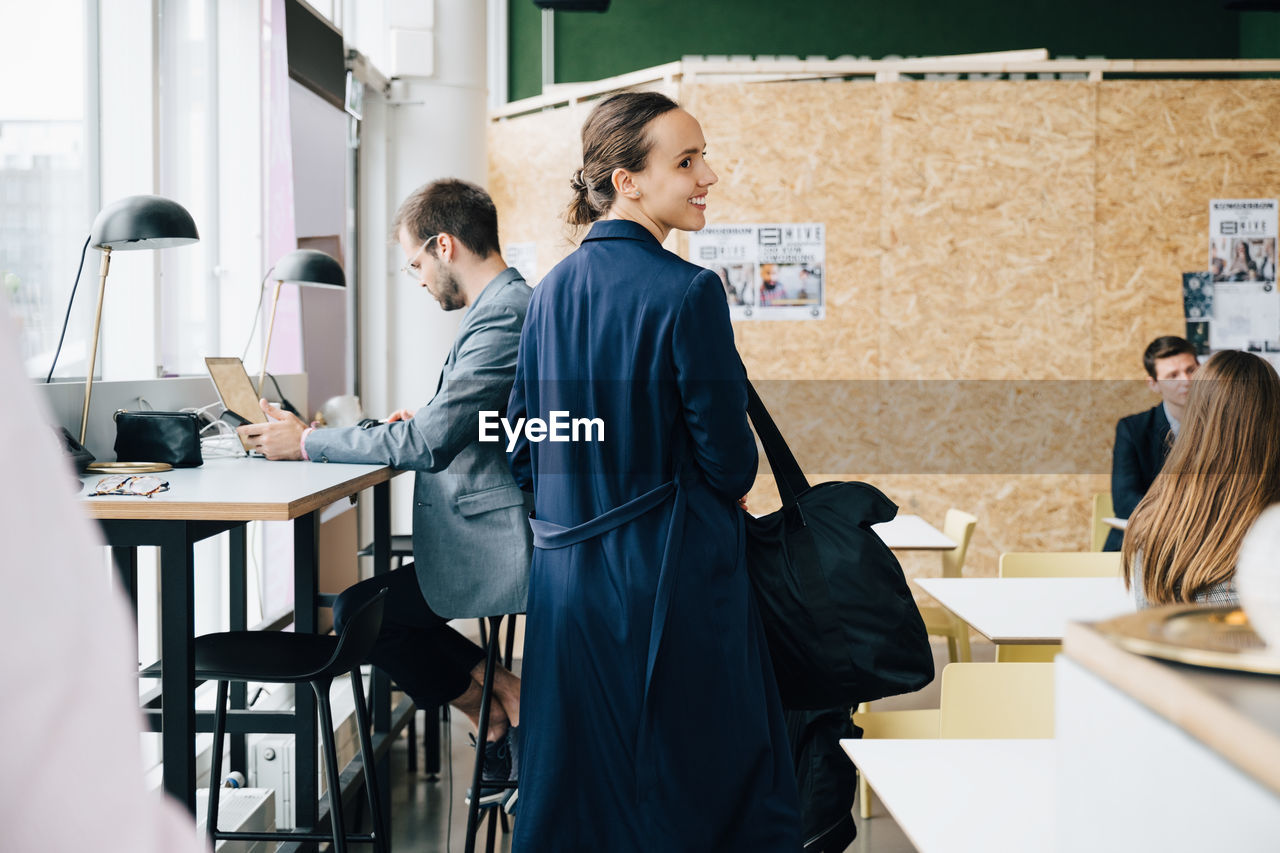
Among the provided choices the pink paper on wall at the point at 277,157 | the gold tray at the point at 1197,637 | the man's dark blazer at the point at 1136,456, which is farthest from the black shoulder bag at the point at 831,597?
the man's dark blazer at the point at 1136,456

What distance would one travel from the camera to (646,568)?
1.69 m

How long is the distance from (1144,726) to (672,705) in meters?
1.16

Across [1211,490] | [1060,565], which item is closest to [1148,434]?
[1060,565]

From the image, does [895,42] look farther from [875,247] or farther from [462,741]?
[462,741]

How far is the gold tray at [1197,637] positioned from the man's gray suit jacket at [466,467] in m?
1.83

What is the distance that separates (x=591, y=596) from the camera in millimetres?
1725

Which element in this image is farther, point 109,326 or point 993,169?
point 993,169

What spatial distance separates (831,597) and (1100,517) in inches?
145

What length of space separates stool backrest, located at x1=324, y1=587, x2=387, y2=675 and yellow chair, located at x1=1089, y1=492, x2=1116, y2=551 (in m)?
3.71

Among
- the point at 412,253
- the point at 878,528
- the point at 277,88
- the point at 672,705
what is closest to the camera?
the point at 672,705

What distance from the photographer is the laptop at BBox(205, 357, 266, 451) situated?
2.67 m

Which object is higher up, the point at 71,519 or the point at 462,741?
the point at 71,519

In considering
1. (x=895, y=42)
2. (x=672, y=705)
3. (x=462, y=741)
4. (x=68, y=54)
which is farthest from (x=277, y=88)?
(x=895, y=42)

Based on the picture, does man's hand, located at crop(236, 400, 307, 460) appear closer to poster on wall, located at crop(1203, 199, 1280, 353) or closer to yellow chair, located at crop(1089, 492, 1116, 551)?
yellow chair, located at crop(1089, 492, 1116, 551)
